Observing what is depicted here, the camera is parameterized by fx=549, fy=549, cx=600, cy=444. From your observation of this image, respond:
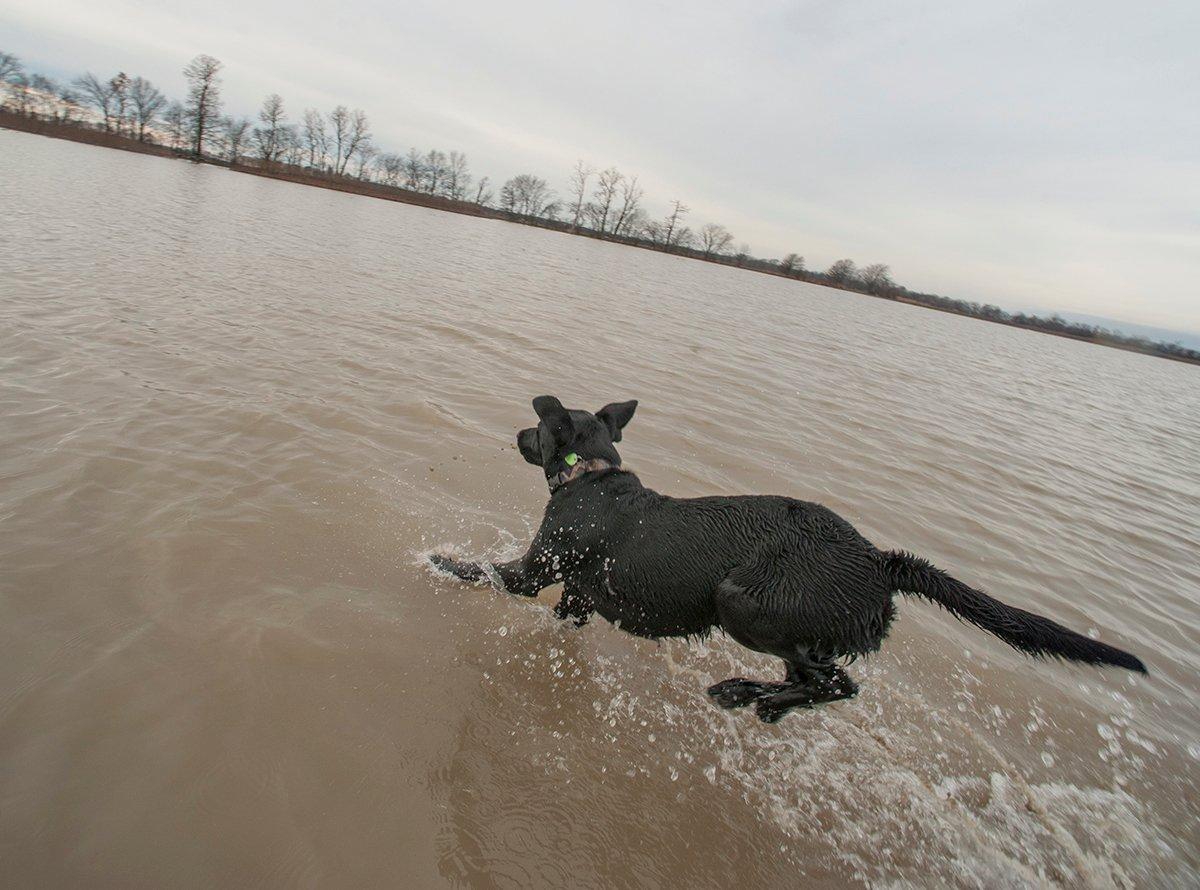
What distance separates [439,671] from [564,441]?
166 cm

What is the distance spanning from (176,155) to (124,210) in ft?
243

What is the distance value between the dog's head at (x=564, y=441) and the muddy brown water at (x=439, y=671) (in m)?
1.11

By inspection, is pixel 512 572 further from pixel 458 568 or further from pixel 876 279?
pixel 876 279

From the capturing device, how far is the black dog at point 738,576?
2.83 meters

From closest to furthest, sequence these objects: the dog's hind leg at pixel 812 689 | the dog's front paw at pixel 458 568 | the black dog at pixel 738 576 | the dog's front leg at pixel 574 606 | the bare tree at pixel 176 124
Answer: the black dog at pixel 738 576 → the dog's hind leg at pixel 812 689 → the dog's front leg at pixel 574 606 → the dog's front paw at pixel 458 568 → the bare tree at pixel 176 124

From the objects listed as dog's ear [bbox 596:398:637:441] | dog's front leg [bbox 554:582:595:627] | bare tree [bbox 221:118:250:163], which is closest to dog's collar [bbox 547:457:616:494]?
dog's ear [bbox 596:398:637:441]

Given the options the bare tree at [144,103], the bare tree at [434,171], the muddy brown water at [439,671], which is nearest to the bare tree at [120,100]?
the bare tree at [144,103]

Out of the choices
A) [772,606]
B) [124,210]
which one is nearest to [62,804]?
[772,606]

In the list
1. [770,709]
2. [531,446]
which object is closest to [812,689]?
[770,709]

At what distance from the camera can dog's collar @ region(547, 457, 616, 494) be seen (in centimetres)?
383

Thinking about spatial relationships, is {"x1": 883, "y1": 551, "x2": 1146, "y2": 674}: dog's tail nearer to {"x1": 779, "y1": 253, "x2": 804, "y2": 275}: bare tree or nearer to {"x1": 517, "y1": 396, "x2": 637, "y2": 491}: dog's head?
{"x1": 517, "y1": 396, "x2": 637, "y2": 491}: dog's head

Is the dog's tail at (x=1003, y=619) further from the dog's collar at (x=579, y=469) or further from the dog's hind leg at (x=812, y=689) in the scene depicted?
the dog's collar at (x=579, y=469)

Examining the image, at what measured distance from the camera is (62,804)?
222cm

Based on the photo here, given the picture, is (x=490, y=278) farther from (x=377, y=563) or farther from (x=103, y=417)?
(x=377, y=563)
